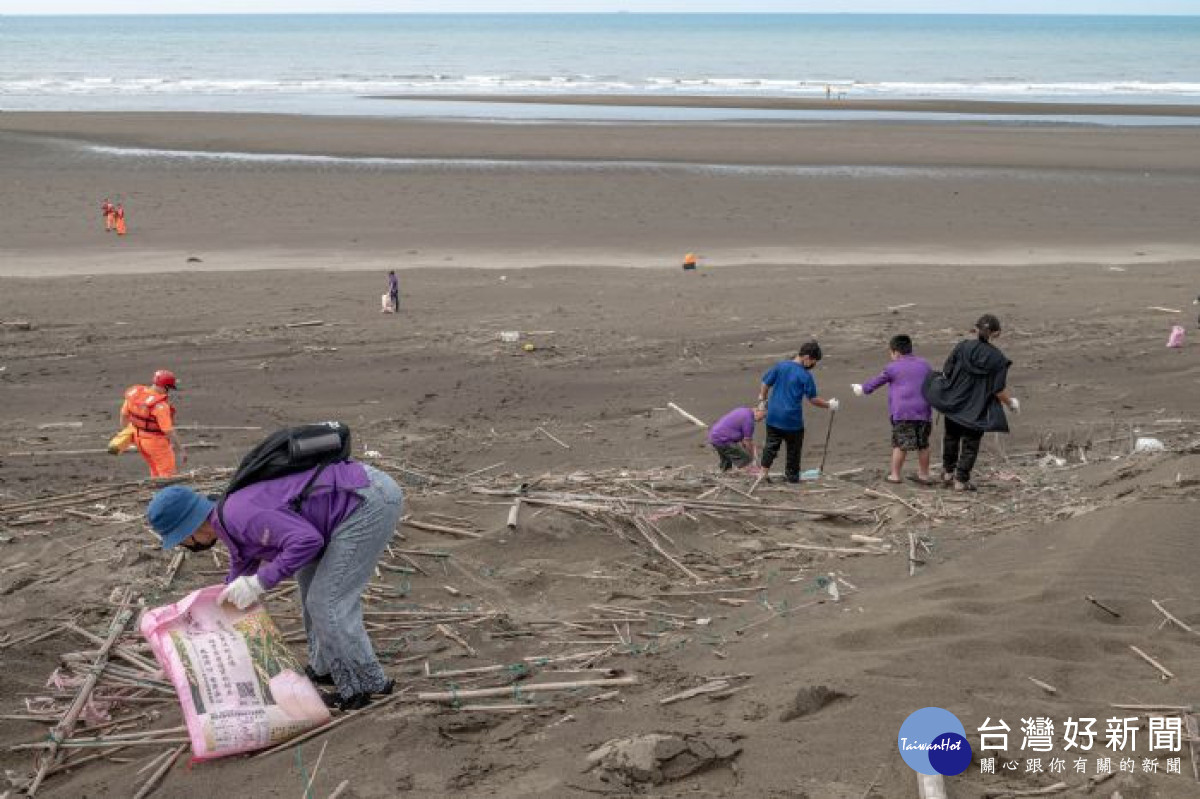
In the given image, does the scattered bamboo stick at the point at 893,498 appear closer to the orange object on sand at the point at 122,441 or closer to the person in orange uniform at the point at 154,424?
the person in orange uniform at the point at 154,424

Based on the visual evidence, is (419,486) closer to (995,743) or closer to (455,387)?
(455,387)

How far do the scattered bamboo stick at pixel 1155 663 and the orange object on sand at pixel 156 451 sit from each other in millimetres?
7481

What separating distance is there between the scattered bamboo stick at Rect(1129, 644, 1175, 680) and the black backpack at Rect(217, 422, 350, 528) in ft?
12.3

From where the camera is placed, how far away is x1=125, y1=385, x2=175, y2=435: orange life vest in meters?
10.2

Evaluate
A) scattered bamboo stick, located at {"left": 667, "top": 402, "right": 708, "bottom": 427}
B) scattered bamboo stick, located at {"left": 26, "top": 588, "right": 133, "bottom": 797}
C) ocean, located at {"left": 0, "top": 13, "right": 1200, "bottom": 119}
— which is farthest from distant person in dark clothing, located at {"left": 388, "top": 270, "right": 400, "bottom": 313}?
ocean, located at {"left": 0, "top": 13, "right": 1200, "bottom": 119}

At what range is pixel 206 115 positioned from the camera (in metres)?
44.8

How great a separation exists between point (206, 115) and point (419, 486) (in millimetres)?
39099

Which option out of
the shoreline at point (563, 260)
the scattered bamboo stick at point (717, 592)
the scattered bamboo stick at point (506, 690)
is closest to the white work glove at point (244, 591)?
the scattered bamboo stick at point (506, 690)

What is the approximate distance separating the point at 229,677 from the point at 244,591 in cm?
40

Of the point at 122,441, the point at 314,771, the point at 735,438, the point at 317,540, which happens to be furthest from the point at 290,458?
the point at 735,438

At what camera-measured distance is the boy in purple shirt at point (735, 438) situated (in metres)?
10.8

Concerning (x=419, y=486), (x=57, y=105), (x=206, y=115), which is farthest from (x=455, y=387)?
(x=57, y=105)

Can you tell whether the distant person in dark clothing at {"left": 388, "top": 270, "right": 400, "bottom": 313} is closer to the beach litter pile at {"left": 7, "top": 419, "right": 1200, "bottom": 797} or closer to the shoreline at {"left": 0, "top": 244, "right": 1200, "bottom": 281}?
the shoreline at {"left": 0, "top": 244, "right": 1200, "bottom": 281}

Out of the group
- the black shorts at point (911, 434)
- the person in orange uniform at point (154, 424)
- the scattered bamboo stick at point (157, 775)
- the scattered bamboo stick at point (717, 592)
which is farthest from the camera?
the black shorts at point (911, 434)
